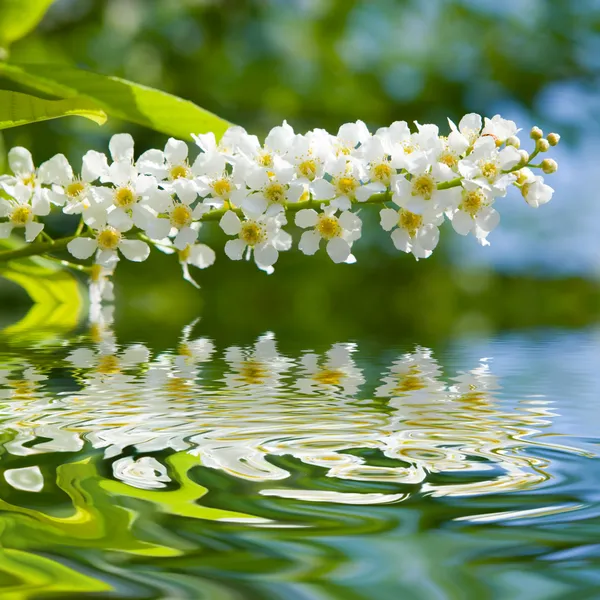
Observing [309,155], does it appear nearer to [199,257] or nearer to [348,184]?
[348,184]

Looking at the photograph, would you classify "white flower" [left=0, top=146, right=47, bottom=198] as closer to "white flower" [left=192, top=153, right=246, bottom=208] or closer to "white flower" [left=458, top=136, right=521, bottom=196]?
"white flower" [left=192, top=153, right=246, bottom=208]

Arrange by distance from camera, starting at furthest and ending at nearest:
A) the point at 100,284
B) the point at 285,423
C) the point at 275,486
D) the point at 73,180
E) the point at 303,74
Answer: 1. the point at 303,74
2. the point at 100,284
3. the point at 73,180
4. the point at 285,423
5. the point at 275,486

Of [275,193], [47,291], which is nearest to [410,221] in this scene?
[275,193]

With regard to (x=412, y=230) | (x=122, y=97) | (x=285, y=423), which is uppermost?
(x=122, y=97)

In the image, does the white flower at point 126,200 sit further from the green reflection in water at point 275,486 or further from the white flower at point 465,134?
the white flower at point 465,134

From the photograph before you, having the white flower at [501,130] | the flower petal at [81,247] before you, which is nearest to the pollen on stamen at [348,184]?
the white flower at [501,130]

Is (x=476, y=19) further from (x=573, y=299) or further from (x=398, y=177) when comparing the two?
(x=398, y=177)
